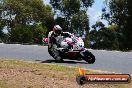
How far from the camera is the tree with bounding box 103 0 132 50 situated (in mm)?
49875

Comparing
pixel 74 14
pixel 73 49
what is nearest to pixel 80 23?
pixel 74 14

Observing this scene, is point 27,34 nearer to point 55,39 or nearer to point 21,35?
point 21,35

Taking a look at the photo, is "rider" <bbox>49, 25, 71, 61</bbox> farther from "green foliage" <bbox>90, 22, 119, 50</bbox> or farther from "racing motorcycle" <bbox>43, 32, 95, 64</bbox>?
"green foliage" <bbox>90, 22, 119, 50</bbox>

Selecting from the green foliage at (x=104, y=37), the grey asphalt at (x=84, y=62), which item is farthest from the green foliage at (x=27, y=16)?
the grey asphalt at (x=84, y=62)

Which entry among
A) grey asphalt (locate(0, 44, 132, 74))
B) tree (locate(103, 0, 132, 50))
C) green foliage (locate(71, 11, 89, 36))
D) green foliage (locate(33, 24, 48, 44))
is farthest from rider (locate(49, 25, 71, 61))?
green foliage (locate(33, 24, 48, 44))

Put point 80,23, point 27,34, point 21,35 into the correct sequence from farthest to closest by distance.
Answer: point 80,23 → point 27,34 → point 21,35

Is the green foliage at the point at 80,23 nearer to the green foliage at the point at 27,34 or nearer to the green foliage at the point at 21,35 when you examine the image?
the green foliage at the point at 27,34

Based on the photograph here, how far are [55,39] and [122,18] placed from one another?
36.9 m

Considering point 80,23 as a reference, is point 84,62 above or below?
below

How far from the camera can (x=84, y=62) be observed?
54.5 feet

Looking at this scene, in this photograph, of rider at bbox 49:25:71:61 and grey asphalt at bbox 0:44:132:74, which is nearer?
grey asphalt at bbox 0:44:132:74

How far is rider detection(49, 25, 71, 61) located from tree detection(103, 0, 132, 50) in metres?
31.4

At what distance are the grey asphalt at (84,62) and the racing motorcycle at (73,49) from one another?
0.22 m

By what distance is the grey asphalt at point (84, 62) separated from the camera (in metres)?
15.3
